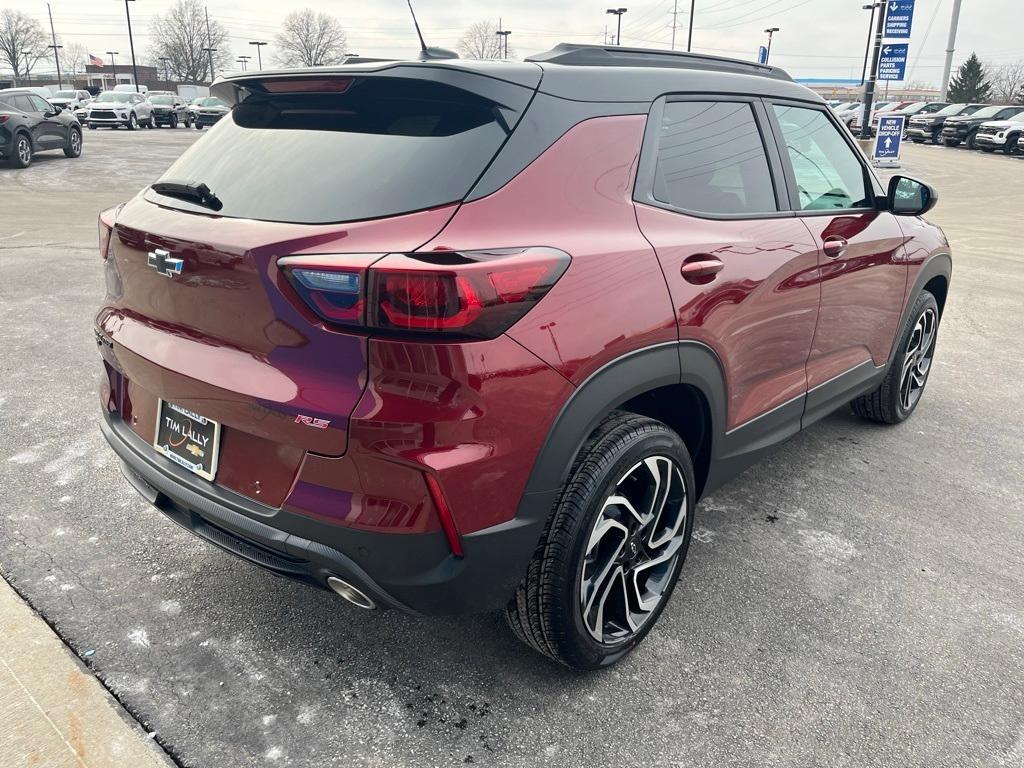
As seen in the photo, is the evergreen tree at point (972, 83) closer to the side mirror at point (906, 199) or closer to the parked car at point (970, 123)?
the parked car at point (970, 123)

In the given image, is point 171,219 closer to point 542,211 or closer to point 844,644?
point 542,211

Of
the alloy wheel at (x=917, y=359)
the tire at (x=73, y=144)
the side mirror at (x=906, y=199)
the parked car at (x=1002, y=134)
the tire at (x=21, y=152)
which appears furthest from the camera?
the parked car at (x=1002, y=134)

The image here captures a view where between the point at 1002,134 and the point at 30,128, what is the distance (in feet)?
101

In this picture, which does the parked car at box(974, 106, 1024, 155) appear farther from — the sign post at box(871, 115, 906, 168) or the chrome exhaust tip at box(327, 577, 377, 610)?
the chrome exhaust tip at box(327, 577, 377, 610)

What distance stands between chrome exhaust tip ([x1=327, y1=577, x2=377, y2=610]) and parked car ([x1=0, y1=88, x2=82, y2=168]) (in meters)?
17.5

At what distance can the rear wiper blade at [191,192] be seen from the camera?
2242mm

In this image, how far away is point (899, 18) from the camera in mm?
16984

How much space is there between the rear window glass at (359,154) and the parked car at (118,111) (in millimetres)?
35794

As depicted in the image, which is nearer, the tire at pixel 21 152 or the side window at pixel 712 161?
the side window at pixel 712 161

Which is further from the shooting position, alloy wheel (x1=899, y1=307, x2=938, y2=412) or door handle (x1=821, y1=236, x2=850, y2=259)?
alloy wheel (x1=899, y1=307, x2=938, y2=412)

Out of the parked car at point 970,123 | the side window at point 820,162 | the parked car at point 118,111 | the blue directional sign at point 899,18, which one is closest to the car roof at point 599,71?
the side window at point 820,162

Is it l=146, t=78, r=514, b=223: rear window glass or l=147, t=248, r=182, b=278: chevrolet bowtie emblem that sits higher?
l=146, t=78, r=514, b=223: rear window glass

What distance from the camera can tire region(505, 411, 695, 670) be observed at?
2139 mm

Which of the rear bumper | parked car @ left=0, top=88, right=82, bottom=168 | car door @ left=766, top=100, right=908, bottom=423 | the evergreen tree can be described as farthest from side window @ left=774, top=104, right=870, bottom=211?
the evergreen tree
